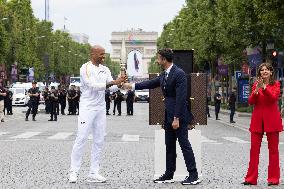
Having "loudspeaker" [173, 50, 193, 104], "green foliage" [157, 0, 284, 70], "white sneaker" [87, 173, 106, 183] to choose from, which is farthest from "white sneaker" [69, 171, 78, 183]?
"green foliage" [157, 0, 284, 70]

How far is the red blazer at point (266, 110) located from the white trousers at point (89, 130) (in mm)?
2101

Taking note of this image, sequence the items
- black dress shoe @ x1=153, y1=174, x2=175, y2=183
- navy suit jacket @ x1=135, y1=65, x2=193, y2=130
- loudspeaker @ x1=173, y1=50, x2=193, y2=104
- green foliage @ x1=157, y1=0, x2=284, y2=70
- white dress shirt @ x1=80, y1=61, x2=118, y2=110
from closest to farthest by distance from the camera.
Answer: navy suit jacket @ x1=135, y1=65, x2=193, y2=130 → white dress shirt @ x1=80, y1=61, x2=118, y2=110 → black dress shoe @ x1=153, y1=174, x2=175, y2=183 → loudspeaker @ x1=173, y1=50, x2=193, y2=104 → green foliage @ x1=157, y1=0, x2=284, y2=70

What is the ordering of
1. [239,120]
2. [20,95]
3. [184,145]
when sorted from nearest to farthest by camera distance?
[184,145], [239,120], [20,95]

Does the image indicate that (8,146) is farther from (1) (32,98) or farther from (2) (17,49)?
(2) (17,49)

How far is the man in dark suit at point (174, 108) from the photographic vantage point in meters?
11.7

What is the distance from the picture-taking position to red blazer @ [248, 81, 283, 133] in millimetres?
11680

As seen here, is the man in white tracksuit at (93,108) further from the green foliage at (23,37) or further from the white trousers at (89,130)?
the green foliage at (23,37)

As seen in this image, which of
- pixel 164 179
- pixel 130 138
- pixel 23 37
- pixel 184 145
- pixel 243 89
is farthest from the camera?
pixel 23 37

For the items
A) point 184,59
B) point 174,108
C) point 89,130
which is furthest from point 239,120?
point 174,108

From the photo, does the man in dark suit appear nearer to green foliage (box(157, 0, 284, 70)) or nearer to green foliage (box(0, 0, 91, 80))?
green foliage (box(157, 0, 284, 70))

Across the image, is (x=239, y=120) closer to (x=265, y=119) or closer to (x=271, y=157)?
(x=271, y=157)

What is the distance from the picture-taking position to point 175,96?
11898 mm

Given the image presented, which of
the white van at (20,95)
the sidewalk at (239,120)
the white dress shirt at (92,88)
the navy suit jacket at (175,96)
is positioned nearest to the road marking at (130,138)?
the sidewalk at (239,120)

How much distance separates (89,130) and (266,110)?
248 centimetres
